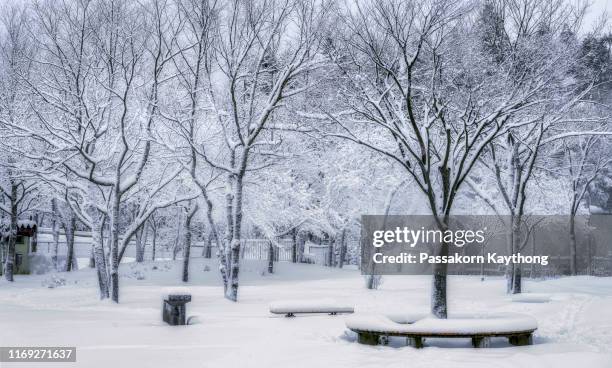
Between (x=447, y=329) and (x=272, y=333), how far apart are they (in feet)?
10.3

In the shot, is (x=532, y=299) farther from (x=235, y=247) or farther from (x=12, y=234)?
(x=12, y=234)

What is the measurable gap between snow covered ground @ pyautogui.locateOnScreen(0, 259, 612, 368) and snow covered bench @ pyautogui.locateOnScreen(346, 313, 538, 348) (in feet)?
0.69

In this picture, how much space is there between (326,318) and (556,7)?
968cm

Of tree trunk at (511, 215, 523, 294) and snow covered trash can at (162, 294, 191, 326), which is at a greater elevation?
tree trunk at (511, 215, 523, 294)

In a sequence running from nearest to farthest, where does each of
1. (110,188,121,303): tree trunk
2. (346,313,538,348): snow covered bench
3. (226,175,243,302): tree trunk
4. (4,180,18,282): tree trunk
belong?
(346,313,538,348): snow covered bench → (110,188,121,303): tree trunk → (226,175,243,302): tree trunk → (4,180,18,282): tree trunk

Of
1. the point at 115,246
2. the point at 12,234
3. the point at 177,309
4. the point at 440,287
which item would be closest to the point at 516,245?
the point at 440,287

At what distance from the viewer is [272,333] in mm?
10500

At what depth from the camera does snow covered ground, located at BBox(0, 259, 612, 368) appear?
317 inches

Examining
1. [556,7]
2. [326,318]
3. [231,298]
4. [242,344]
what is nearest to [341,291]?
[231,298]

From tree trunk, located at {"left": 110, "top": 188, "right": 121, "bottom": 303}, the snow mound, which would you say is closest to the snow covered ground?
the snow mound

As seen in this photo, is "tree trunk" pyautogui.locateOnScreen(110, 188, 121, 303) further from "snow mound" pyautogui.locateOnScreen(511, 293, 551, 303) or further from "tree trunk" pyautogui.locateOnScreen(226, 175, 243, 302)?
"snow mound" pyautogui.locateOnScreen(511, 293, 551, 303)

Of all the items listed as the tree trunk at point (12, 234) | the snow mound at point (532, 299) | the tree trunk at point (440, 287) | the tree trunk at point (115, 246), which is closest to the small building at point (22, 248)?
the tree trunk at point (12, 234)

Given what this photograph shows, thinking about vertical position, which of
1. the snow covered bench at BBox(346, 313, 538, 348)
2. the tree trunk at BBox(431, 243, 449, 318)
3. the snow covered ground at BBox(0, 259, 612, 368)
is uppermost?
the tree trunk at BBox(431, 243, 449, 318)

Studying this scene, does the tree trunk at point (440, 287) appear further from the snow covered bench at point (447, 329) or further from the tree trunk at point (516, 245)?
the tree trunk at point (516, 245)
